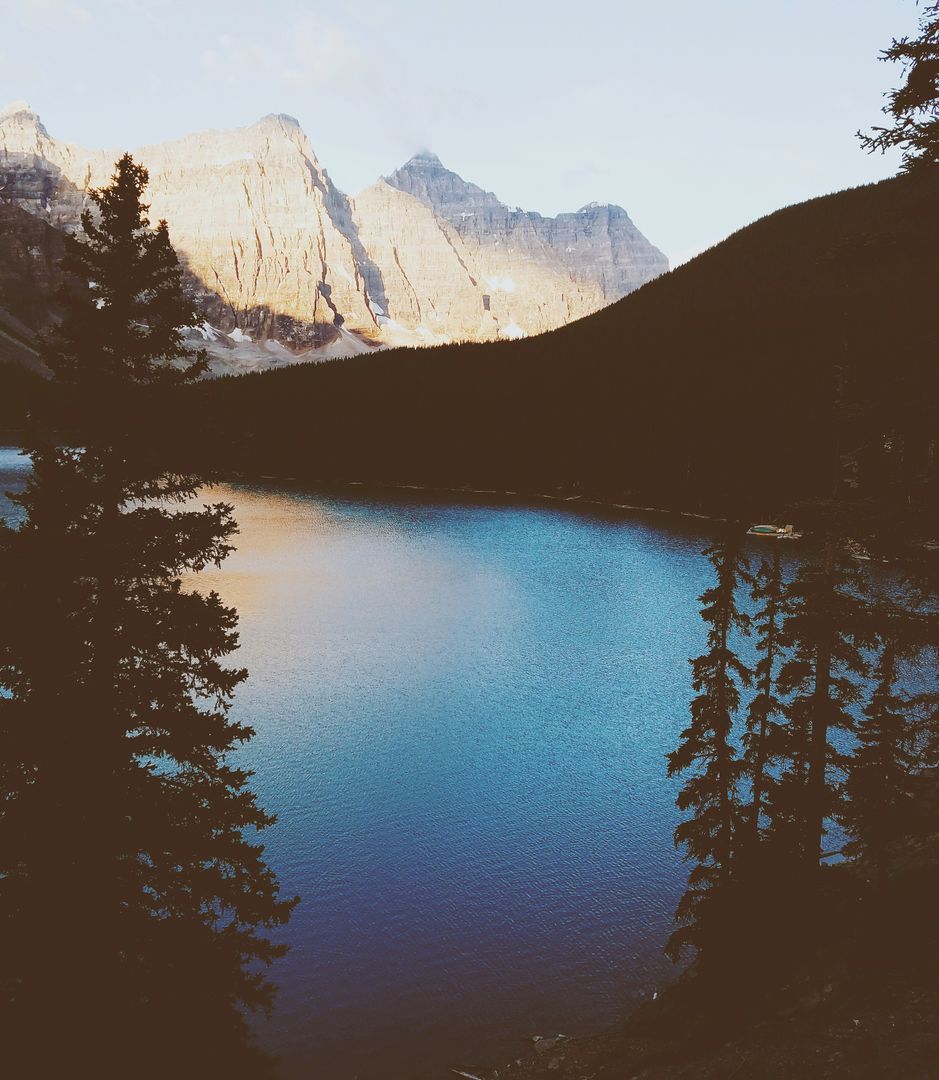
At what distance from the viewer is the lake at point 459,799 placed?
19797 mm

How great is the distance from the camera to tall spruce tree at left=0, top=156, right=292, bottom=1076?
1023 cm

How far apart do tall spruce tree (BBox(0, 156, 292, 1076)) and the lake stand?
28.2 feet

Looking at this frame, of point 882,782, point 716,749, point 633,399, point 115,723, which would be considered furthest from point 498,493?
point 115,723

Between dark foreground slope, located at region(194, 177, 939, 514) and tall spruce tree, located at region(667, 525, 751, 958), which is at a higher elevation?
dark foreground slope, located at region(194, 177, 939, 514)

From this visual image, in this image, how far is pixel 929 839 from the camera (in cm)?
1591

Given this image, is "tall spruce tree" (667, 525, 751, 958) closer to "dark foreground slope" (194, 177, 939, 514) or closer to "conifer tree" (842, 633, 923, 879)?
"conifer tree" (842, 633, 923, 879)

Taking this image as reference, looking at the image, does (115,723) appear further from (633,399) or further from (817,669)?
(633,399)

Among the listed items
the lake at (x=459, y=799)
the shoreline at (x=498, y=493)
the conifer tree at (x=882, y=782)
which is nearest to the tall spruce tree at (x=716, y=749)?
the conifer tree at (x=882, y=782)

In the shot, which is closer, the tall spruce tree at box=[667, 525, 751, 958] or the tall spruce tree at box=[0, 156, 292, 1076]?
the tall spruce tree at box=[0, 156, 292, 1076]

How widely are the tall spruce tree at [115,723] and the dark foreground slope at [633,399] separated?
7894 cm

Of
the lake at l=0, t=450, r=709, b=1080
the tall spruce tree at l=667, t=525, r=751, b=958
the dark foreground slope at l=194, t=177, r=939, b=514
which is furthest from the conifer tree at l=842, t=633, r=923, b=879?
the dark foreground slope at l=194, t=177, r=939, b=514

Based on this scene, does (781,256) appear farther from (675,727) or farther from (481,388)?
(675,727)

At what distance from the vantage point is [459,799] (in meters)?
31.0

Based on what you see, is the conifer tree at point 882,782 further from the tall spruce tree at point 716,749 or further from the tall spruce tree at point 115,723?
the tall spruce tree at point 115,723
